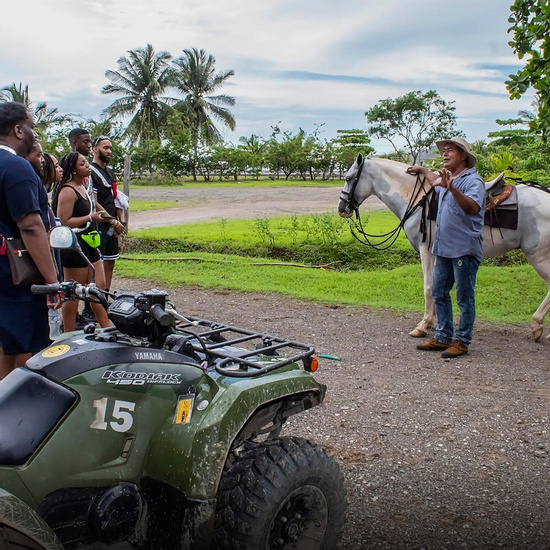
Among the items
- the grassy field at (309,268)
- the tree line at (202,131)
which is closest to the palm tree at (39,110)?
the tree line at (202,131)

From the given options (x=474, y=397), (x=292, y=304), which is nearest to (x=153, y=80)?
(x=292, y=304)

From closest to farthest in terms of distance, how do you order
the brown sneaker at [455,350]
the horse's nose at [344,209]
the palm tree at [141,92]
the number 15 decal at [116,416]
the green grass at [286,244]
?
the number 15 decal at [116,416] < the brown sneaker at [455,350] < the horse's nose at [344,209] < the green grass at [286,244] < the palm tree at [141,92]

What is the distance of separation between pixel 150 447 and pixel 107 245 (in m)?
4.87

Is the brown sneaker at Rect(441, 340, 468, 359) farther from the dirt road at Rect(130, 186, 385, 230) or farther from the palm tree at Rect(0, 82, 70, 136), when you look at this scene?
the palm tree at Rect(0, 82, 70, 136)

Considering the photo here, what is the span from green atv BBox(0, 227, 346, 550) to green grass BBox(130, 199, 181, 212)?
62.4ft

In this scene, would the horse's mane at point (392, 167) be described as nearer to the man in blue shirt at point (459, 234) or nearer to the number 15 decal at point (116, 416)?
the man in blue shirt at point (459, 234)

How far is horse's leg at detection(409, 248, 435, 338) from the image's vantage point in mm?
7031

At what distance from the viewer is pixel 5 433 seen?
228 centimetres

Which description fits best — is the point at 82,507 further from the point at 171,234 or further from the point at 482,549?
the point at 171,234

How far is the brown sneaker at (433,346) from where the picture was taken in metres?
6.45

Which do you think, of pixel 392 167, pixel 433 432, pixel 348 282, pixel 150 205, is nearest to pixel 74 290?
pixel 433 432

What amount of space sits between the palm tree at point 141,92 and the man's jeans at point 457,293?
137ft

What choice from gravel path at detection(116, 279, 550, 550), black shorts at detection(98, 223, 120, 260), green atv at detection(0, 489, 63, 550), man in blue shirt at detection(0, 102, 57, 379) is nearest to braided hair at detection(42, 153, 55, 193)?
black shorts at detection(98, 223, 120, 260)

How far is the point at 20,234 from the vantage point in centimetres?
357
